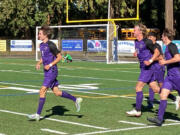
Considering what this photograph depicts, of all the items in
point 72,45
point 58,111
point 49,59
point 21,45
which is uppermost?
point 49,59

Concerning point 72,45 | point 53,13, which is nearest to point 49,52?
point 72,45

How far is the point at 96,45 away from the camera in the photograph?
39.8 m

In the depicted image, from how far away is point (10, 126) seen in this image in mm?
9242

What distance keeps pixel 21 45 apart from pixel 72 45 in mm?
9119

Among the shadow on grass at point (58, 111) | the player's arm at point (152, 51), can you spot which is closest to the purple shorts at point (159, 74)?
the player's arm at point (152, 51)

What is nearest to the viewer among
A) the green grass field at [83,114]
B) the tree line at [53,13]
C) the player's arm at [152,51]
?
the green grass field at [83,114]

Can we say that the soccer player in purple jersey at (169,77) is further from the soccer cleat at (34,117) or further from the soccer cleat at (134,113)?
the soccer cleat at (34,117)

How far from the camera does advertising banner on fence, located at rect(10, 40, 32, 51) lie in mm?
47781

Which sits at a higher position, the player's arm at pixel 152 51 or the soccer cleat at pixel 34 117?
the player's arm at pixel 152 51

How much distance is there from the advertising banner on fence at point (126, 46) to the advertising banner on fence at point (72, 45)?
3.28 metres

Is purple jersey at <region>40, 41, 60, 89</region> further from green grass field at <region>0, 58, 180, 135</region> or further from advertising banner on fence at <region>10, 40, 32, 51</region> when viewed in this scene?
advertising banner on fence at <region>10, 40, 32, 51</region>

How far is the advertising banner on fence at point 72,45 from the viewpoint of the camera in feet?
134

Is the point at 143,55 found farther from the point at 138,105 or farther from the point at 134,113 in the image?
the point at 134,113

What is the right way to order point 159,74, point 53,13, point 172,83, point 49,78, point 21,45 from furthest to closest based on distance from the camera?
point 53,13
point 21,45
point 159,74
point 49,78
point 172,83
